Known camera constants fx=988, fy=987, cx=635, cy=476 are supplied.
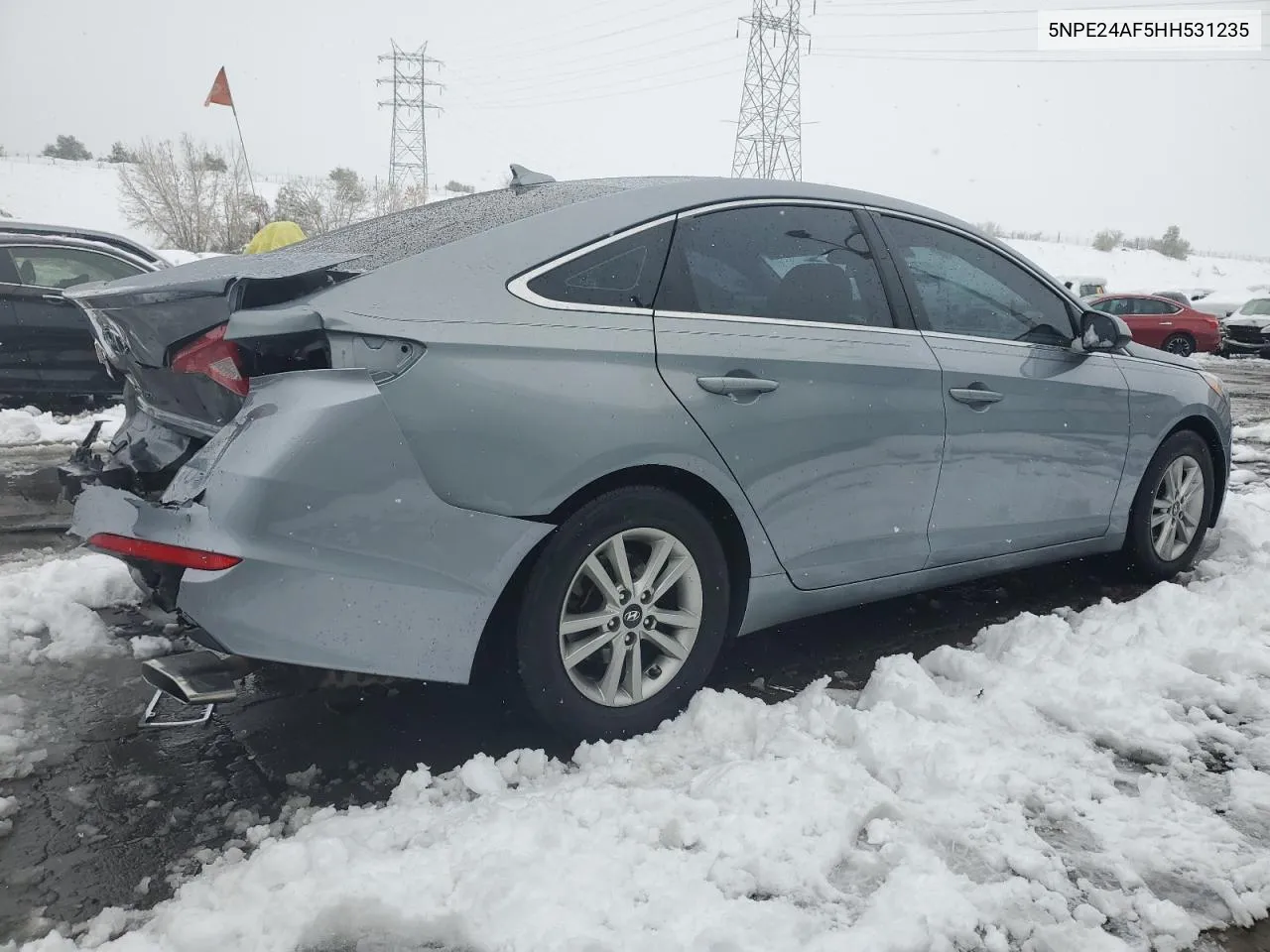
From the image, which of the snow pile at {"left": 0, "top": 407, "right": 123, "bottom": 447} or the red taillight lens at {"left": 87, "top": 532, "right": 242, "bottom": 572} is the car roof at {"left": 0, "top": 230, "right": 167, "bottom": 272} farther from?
the red taillight lens at {"left": 87, "top": 532, "right": 242, "bottom": 572}

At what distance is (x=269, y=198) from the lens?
40.0 metres

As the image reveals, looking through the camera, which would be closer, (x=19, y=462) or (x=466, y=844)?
(x=466, y=844)

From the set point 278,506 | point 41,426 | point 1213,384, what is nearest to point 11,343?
point 41,426

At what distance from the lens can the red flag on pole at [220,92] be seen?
40.0 ft

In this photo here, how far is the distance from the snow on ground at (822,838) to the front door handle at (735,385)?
89cm

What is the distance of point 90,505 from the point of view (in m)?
2.54

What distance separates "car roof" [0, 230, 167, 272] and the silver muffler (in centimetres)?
592

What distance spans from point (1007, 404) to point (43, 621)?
3543 millimetres

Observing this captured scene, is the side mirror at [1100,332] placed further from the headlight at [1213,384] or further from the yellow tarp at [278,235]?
the yellow tarp at [278,235]

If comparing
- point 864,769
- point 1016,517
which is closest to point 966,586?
point 1016,517

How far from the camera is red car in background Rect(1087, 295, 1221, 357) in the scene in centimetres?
2133

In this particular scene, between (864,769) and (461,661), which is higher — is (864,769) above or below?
below

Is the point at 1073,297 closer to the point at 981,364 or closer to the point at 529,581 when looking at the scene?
the point at 981,364

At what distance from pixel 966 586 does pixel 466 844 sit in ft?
9.52
